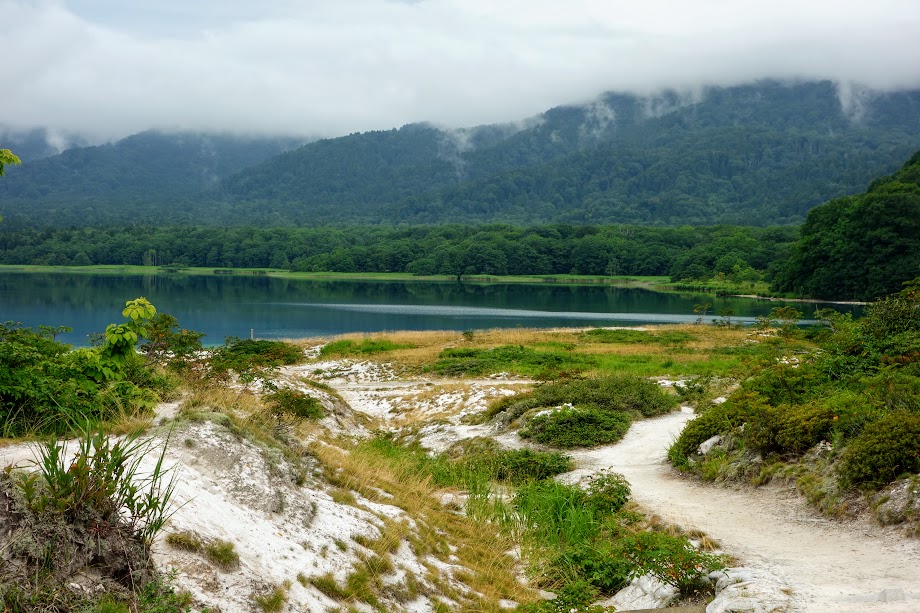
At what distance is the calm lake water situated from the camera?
67438 millimetres

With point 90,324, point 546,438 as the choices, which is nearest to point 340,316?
point 90,324

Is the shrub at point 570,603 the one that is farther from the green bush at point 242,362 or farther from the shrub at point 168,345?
the shrub at point 168,345

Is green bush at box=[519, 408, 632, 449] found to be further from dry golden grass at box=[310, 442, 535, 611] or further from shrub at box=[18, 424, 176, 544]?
shrub at box=[18, 424, 176, 544]

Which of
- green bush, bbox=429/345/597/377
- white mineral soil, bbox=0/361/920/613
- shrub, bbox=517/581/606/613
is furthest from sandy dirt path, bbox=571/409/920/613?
green bush, bbox=429/345/597/377

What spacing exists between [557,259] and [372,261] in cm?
4703

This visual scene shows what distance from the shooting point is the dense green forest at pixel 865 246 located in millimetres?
87375

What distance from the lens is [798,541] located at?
9.36 meters

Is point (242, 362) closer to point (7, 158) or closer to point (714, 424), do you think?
point (7, 158)

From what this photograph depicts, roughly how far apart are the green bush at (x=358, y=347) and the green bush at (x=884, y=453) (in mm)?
34484

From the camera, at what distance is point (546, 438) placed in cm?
1791

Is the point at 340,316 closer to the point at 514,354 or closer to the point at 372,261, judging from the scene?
the point at 514,354

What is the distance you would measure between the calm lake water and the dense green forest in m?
6.13

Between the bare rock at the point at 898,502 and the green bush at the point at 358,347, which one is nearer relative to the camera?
the bare rock at the point at 898,502

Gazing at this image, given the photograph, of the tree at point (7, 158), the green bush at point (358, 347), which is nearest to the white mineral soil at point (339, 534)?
the tree at point (7, 158)
